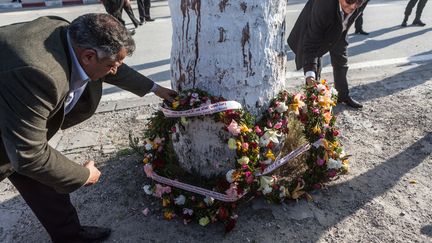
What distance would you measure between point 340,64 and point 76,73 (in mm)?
3246

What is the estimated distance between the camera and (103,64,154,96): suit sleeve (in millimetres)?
2494

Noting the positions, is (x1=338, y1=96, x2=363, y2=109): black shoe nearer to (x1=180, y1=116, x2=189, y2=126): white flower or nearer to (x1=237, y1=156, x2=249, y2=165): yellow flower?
(x1=237, y1=156, x2=249, y2=165): yellow flower

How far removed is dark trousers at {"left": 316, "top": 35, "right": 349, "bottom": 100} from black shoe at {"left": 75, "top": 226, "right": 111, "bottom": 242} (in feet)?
9.06

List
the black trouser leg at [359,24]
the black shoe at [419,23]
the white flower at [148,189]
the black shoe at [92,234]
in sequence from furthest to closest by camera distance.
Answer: the black shoe at [419,23], the black trouser leg at [359,24], the white flower at [148,189], the black shoe at [92,234]

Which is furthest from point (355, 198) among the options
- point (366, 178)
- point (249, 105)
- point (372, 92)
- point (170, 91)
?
point (372, 92)

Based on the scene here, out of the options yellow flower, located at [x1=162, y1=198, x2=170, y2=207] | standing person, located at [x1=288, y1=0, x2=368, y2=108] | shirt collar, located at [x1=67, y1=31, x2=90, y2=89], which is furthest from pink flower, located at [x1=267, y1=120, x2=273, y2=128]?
shirt collar, located at [x1=67, y1=31, x2=90, y2=89]

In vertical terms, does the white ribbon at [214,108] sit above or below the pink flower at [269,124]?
above

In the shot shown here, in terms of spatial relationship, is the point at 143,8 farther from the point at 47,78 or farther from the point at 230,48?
the point at 47,78

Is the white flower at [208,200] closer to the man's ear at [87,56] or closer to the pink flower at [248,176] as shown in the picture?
the pink flower at [248,176]

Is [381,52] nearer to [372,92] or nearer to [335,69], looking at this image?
[372,92]

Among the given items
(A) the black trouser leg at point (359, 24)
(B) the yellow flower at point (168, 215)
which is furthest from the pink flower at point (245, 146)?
(A) the black trouser leg at point (359, 24)

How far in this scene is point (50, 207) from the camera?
92.4 inches

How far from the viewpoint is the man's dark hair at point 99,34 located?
68.4 inches

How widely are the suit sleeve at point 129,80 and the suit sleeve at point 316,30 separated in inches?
66.6
